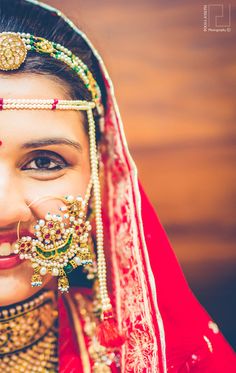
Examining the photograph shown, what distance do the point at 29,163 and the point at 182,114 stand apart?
0.54 m

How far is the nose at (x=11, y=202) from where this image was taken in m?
1.09

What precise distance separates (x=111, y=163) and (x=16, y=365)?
63cm

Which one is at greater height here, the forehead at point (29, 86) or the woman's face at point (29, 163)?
the forehead at point (29, 86)

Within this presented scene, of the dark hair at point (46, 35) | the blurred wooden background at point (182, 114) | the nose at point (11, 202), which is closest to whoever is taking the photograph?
the nose at point (11, 202)

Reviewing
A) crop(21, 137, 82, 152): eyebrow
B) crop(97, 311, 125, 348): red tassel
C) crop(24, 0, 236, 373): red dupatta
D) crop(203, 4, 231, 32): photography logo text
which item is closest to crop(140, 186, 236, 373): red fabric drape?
crop(24, 0, 236, 373): red dupatta

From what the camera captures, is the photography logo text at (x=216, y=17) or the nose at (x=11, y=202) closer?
the nose at (x=11, y=202)

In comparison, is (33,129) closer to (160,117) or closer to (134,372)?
(160,117)

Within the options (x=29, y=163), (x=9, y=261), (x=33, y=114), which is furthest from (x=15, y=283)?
(x=33, y=114)

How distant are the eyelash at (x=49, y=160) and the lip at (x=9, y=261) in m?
0.22

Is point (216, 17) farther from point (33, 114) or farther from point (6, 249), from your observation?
point (6, 249)

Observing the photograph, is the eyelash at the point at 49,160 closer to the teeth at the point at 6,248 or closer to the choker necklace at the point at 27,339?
the teeth at the point at 6,248

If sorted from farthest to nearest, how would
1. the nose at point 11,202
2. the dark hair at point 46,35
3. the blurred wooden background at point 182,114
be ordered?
the blurred wooden background at point 182,114 < the dark hair at point 46,35 < the nose at point 11,202

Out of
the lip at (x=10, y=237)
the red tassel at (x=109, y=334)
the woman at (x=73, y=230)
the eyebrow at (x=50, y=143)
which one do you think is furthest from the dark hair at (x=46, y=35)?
the red tassel at (x=109, y=334)

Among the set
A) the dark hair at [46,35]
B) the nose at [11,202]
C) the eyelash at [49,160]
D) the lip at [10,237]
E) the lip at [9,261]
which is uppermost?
the dark hair at [46,35]
